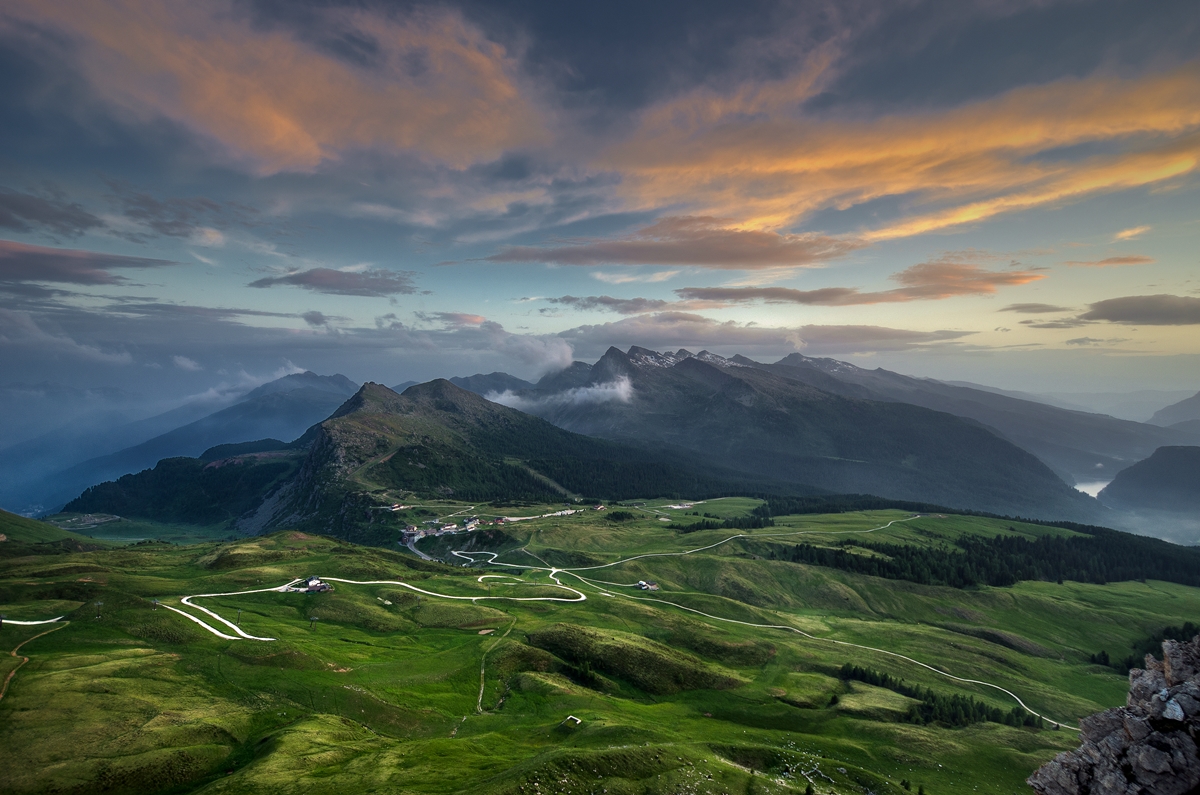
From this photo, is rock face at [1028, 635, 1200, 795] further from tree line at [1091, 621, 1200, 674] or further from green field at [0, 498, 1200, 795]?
tree line at [1091, 621, 1200, 674]

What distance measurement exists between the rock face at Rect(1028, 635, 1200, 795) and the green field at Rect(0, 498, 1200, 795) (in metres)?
41.7

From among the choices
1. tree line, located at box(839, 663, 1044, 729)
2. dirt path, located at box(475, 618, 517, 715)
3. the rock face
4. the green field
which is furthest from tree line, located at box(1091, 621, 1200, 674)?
dirt path, located at box(475, 618, 517, 715)

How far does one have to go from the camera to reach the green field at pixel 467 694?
63.2 m

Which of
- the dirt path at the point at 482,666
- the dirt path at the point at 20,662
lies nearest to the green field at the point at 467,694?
the dirt path at the point at 482,666

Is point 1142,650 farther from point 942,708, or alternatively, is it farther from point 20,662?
point 20,662

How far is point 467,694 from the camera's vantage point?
98312mm

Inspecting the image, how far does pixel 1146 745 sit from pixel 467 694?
9422 centimetres

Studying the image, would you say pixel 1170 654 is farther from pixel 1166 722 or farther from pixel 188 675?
pixel 188 675

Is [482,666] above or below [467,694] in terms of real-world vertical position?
below

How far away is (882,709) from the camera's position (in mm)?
108500

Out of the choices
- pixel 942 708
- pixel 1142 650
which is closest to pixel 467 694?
pixel 942 708

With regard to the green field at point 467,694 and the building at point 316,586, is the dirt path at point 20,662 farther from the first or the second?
the building at point 316,586

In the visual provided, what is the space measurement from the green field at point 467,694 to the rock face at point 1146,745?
137 ft

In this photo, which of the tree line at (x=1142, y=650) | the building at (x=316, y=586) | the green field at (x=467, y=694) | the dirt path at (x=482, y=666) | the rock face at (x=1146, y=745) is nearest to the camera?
the rock face at (x=1146, y=745)
